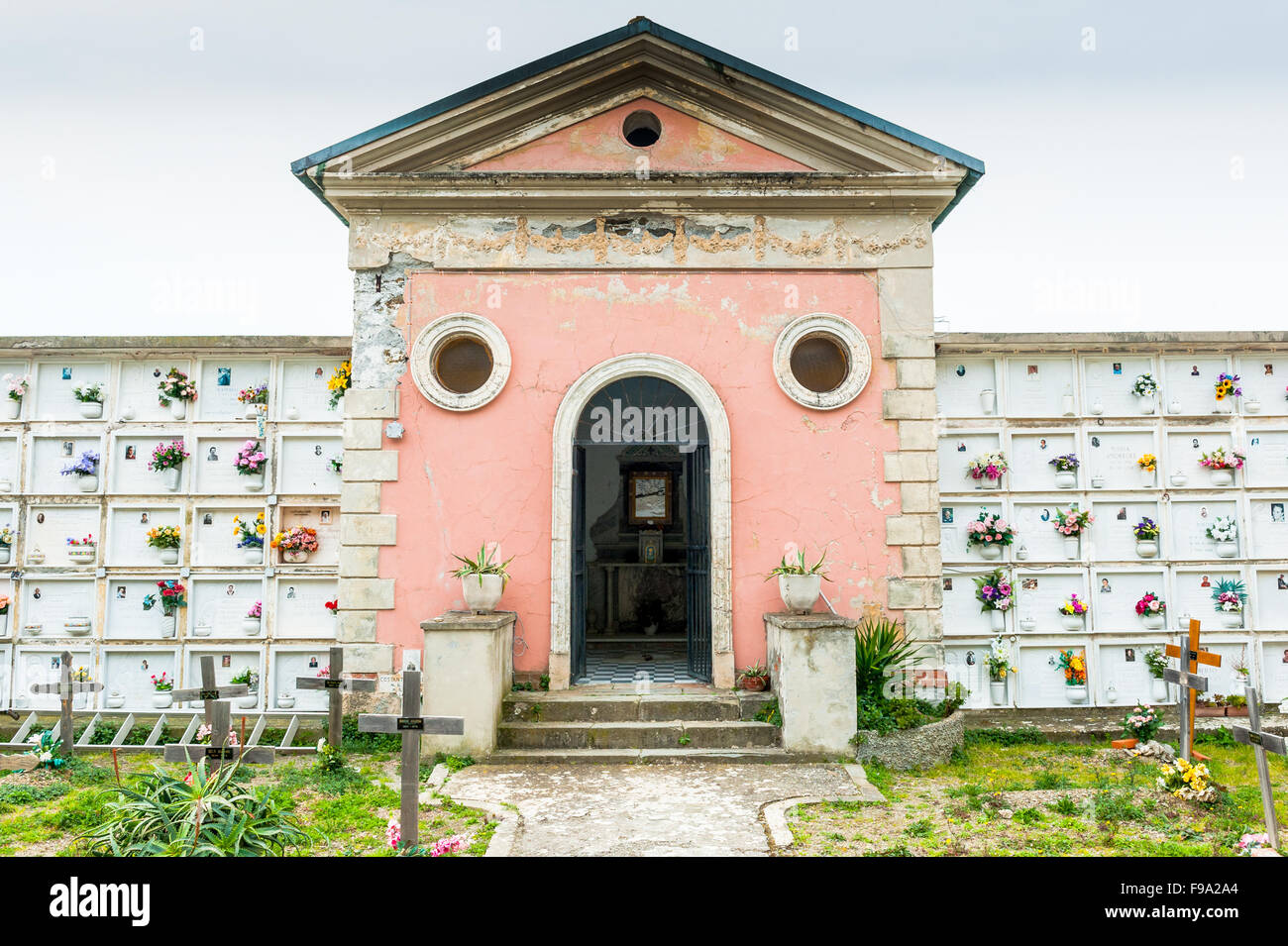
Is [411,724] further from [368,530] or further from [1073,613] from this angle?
[1073,613]

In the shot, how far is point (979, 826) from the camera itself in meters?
5.49

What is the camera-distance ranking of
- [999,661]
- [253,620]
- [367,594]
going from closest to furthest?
[367,594] → [999,661] → [253,620]

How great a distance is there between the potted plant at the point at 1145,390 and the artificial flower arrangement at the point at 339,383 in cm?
831

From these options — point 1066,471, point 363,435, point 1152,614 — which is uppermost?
point 363,435

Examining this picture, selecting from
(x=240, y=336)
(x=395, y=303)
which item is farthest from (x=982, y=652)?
(x=240, y=336)

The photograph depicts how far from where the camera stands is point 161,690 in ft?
27.8

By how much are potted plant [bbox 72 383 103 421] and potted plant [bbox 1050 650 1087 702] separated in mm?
10294

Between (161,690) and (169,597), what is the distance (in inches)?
37.0

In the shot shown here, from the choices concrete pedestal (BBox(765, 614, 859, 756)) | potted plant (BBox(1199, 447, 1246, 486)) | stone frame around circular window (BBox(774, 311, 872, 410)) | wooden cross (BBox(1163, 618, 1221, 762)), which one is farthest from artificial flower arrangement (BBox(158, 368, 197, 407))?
potted plant (BBox(1199, 447, 1246, 486))

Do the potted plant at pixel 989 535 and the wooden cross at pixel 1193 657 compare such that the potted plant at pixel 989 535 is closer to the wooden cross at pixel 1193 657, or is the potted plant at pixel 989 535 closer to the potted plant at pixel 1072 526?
the potted plant at pixel 1072 526

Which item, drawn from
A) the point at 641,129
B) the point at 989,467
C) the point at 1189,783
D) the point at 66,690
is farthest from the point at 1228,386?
the point at 66,690

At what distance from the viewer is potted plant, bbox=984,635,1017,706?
27.7 ft

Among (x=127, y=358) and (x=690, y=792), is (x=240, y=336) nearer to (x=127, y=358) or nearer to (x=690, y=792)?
(x=127, y=358)

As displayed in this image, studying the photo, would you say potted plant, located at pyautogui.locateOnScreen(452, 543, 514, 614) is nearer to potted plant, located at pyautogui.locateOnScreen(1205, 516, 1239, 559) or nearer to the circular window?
the circular window
